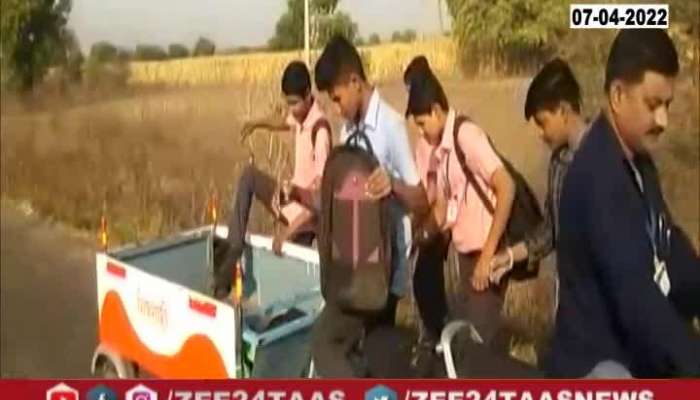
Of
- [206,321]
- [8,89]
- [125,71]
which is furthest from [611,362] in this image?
[8,89]

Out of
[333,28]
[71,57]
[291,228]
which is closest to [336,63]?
[333,28]

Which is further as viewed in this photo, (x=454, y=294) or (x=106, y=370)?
(x=106, y=370)

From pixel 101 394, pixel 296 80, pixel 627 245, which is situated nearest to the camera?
pixel 627 245

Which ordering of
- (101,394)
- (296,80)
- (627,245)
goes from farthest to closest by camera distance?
(101,394) < (296,80) < (627,245)

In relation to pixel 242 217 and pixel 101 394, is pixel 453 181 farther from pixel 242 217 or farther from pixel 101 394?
pixel 101 394

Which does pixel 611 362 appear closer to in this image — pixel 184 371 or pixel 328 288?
pixel 328 288

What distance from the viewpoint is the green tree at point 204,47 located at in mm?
3123

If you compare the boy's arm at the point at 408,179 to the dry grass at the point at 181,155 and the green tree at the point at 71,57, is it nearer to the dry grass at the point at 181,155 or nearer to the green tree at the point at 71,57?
the dry grass at the point at 181,155

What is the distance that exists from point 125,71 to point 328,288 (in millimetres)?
697

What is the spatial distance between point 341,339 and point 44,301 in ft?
2.43

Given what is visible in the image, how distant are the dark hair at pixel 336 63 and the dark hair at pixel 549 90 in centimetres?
39

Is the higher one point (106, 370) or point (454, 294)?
point (454, 294)

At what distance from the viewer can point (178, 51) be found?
314 centimetres

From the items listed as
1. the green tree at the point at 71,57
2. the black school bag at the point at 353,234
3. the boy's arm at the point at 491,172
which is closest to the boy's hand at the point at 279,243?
the black school bag at the point at 353,234
